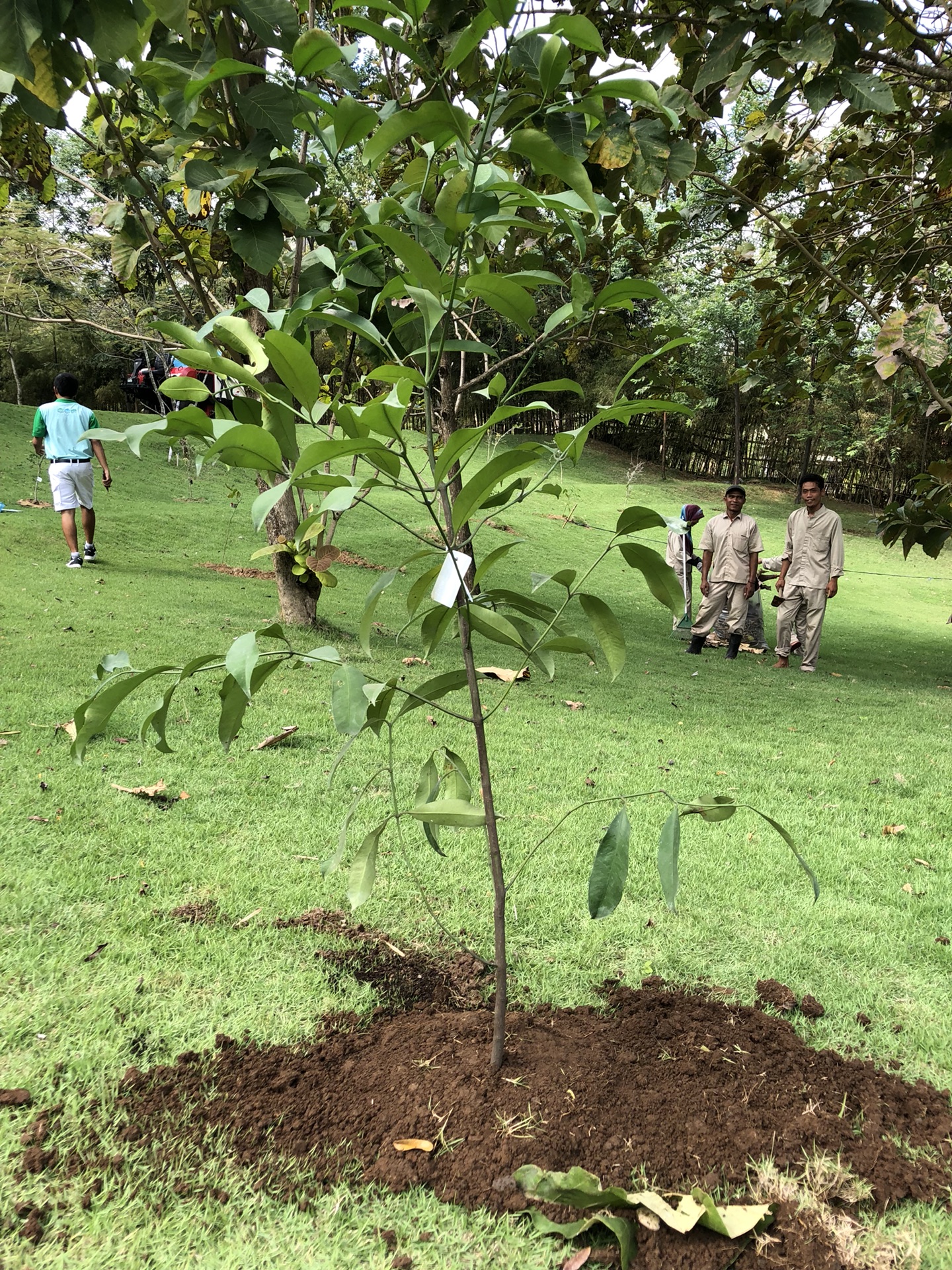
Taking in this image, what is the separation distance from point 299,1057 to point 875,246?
5.23 m

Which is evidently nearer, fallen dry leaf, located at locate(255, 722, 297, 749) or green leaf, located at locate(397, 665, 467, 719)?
green leaf, located at locate(397, 665, 467, 719)

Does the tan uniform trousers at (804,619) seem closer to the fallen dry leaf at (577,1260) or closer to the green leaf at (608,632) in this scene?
the green leaf at (608,632)

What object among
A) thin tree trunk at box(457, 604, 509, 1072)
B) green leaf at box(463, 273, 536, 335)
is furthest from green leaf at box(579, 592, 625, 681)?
green leaf at box(463, 273, 536, 335)

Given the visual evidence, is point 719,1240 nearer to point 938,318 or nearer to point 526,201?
point 526,201

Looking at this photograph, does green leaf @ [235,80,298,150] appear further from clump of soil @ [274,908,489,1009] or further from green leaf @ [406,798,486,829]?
clump of soil @ [274,908,489,1009]

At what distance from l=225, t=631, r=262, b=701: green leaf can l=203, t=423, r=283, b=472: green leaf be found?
0.74 ft

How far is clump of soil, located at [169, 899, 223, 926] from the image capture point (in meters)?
2.34

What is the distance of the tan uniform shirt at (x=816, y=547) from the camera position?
24.3 feet

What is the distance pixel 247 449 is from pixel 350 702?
0.35 m

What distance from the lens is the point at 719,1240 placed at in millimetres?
1369

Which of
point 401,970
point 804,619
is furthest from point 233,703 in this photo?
point 804,619

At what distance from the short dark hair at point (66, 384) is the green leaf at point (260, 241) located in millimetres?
5737

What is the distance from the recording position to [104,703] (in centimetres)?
121

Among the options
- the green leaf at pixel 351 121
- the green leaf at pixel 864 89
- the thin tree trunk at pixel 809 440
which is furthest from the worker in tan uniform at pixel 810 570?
the thin tree trunk at pixel 809 440
